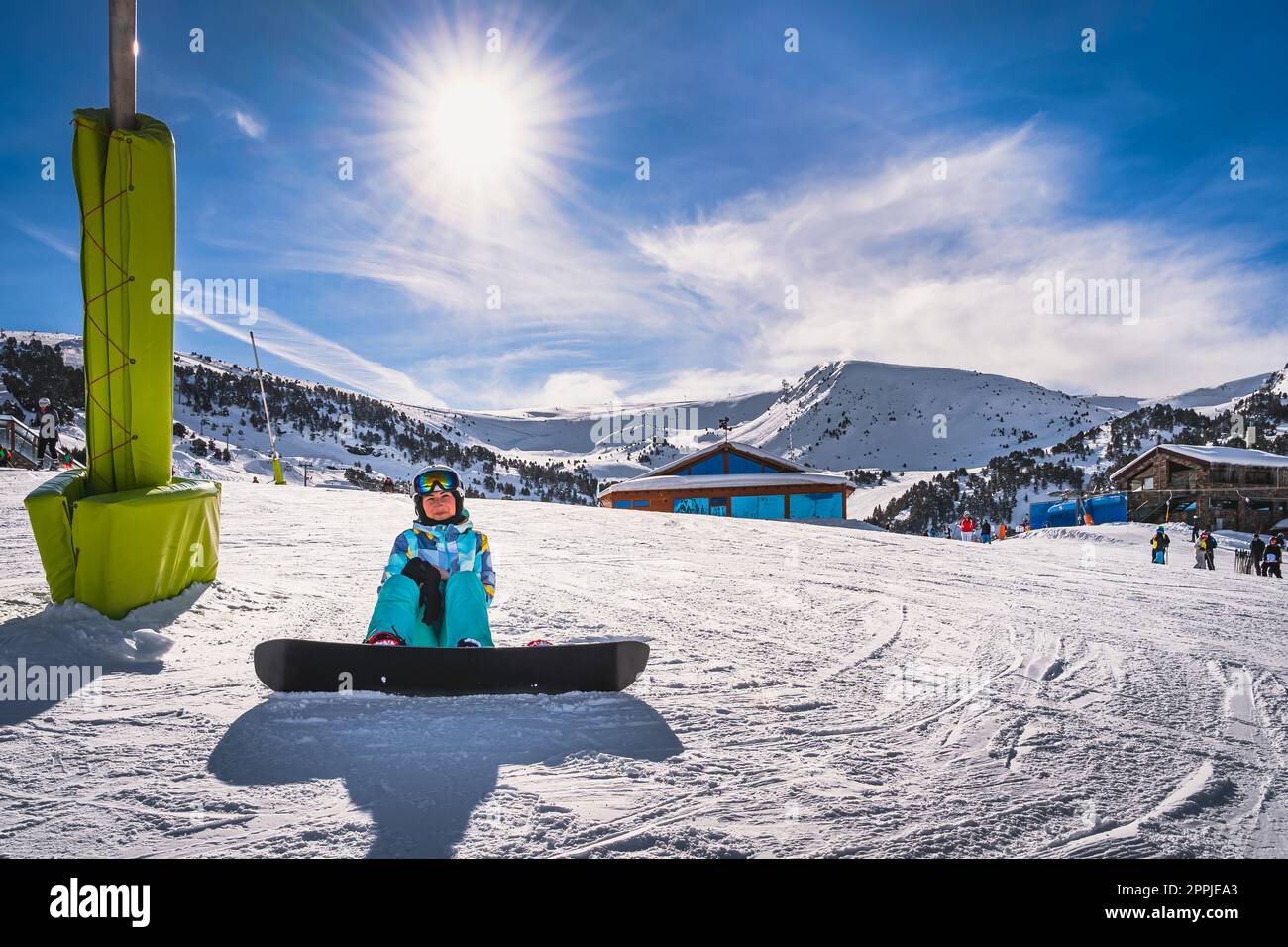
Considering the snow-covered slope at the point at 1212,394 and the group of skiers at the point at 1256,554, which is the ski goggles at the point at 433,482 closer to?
the group of skiers at the point at 1256,554

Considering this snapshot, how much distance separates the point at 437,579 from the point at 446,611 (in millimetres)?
204

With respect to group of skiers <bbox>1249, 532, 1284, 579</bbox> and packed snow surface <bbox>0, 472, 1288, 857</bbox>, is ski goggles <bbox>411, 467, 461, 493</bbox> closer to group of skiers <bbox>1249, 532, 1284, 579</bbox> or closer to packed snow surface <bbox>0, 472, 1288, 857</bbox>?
packed snow surface <bbox>0, 472, 1288, 857</bbox>

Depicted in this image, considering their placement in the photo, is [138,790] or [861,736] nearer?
[138,790]

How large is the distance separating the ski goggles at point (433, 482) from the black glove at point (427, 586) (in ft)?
1.34

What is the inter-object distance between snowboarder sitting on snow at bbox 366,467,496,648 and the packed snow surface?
44 cm

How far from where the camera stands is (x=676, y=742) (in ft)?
8.63

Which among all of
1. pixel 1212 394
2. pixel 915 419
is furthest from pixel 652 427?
pixel 1212 394

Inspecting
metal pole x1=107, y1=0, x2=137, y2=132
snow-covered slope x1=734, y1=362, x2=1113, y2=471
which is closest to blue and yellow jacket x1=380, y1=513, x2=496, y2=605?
metal pole x1=107, y1=0, x2=137, y2=132

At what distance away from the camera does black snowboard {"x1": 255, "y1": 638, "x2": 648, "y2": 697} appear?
294 centimetres

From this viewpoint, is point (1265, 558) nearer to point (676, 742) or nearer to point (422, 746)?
point (676, 742)

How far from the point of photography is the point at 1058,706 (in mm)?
3230
